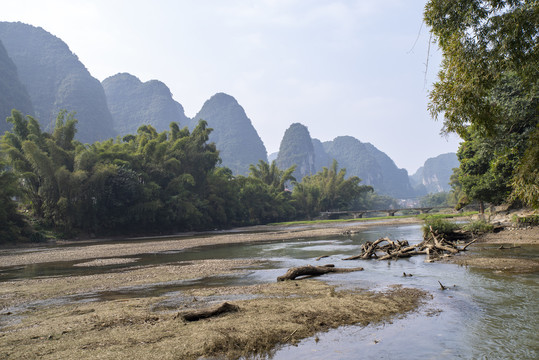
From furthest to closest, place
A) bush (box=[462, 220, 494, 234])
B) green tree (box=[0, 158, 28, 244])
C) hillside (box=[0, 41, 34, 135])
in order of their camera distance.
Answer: hillside (box=[0, 41, 34, 135]) < green tree (box=[0, 158, 28, 244]) < bush (box=[462, 220, 494, 234])

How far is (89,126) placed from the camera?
16712 cm

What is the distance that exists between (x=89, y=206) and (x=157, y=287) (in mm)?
39267

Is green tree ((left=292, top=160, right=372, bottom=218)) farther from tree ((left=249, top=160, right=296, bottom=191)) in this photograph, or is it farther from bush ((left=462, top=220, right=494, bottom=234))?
bush ((left=462, top=220, right=494, bottom=234))

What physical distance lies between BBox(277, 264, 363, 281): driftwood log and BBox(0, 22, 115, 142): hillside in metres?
166

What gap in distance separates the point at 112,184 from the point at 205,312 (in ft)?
148

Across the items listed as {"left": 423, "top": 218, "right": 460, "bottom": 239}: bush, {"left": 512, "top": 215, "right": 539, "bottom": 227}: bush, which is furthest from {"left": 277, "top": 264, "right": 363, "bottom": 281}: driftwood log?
{"left": 512, "top": 215, "right": 539, "bottom": 227}: bush

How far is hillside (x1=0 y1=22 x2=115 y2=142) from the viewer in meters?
165

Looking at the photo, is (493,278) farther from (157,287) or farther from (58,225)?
(58,225)

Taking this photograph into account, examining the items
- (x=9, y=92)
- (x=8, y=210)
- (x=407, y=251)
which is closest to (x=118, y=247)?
(x=8, y=210)

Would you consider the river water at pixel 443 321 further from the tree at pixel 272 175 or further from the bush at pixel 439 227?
the tree at pixel 272 175

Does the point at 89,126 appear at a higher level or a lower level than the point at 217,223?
higher

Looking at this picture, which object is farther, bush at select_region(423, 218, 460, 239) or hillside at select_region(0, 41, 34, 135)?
hillside at select_region(0, 41, 34, 135)

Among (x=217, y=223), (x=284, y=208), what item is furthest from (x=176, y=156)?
(x=284, y=208)

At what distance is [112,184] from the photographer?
1905 inches
